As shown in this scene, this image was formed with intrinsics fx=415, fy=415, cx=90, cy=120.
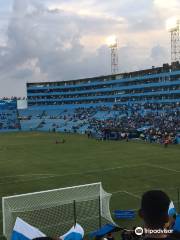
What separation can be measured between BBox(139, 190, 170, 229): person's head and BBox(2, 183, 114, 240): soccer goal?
11980 millimetres

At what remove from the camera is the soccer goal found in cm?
1568

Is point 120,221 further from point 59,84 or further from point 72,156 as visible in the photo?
point 59,84

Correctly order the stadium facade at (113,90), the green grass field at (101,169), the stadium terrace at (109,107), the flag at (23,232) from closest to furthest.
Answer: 1. the flag at (23,232)
2. the green grass field at (101,169)
3. the stadium terrace at (109,107)
4. the stadium facade at (113,90)

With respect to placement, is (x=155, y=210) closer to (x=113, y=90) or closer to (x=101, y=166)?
(x=101, y=166)

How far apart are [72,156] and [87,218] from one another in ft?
91.3

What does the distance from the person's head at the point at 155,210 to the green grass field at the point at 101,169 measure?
15.8 meters

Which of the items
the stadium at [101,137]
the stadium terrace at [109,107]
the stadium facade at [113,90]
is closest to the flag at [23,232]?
the stadium at [101,137]

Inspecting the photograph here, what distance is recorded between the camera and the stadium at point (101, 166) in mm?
14930

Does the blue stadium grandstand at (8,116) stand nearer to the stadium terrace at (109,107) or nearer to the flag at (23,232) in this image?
the stadium terrace at (109,107)

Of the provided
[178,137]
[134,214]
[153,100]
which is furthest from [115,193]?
[153,100]

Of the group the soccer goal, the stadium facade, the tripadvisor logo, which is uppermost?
the stadium facade

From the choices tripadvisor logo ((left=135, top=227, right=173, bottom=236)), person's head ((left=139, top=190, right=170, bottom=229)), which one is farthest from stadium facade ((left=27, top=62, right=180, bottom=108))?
tripadvisor logo ((left=135, top=227, right=173, bottom=236))

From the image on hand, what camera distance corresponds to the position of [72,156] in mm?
45219

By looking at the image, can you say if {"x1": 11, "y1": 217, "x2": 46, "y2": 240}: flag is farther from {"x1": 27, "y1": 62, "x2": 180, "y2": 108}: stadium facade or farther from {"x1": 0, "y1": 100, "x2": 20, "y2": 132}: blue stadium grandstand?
{"x1": 0, "y1": 100, "x2": 20, "y2": 132}: blue stadium grandstand
